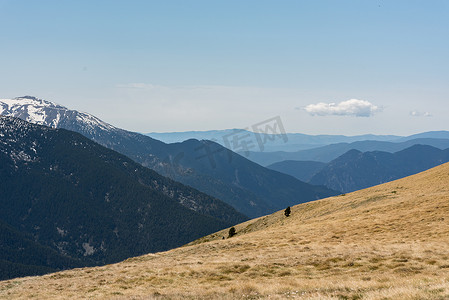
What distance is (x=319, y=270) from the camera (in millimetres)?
24719

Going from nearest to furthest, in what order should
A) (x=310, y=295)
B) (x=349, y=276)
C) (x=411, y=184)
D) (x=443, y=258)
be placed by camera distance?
(x=310, y=295), (x=349, y=276), (x=443, y=258), (x=411, y=184)

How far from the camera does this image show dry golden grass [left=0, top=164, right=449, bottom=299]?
60.2ft

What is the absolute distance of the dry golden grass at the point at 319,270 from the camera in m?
18.4

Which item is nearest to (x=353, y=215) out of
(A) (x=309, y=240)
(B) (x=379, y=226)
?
(B) (x=379, y=226)

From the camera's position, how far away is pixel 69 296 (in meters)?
24.4

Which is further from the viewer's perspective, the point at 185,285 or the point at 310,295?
the point at 185,285

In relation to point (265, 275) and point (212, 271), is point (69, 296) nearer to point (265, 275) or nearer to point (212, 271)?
point (212, 271)

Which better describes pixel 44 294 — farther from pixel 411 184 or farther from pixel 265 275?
pixel 411 184

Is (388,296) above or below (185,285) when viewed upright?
above

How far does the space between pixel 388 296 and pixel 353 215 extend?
117 feet

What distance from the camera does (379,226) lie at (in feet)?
128

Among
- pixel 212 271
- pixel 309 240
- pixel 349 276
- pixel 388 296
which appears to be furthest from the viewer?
pixel 309 240

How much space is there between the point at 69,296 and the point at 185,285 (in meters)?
8.03

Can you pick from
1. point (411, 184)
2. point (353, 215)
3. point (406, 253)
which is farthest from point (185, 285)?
point (411, 184)
